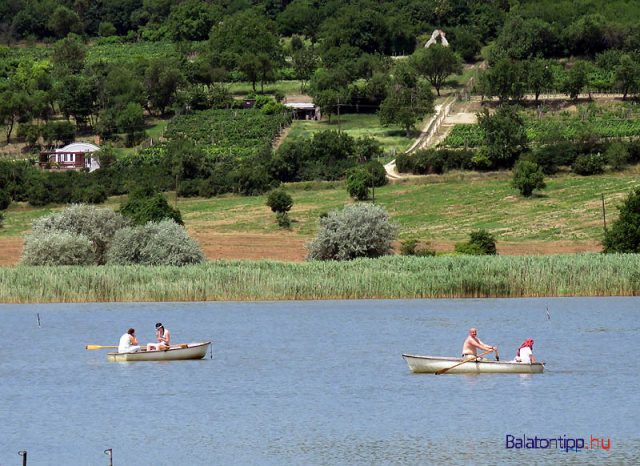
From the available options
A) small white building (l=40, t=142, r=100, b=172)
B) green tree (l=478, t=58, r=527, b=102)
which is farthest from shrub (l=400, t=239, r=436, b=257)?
green tree (l=478, t=58, r=527, b=102)

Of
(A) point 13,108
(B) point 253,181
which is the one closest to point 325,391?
(B) point 253,181

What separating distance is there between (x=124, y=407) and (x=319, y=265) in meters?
33.6

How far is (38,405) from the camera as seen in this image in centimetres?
5181

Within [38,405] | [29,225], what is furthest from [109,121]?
[38,405]

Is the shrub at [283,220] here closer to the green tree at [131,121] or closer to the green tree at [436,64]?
the green tree at [131,121]

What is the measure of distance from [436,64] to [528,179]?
59305 millimetres

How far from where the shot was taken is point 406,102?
168 metres

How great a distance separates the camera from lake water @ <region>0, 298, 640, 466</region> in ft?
143

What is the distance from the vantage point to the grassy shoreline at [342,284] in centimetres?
7712

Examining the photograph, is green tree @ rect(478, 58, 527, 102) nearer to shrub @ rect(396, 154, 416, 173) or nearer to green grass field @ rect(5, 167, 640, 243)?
shrub @ rect(396, 154, 416, 173)

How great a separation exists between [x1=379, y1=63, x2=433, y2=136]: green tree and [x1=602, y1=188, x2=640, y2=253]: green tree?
6734 centimetres

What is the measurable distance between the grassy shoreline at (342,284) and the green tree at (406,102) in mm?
85423

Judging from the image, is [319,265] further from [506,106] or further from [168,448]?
[506,106]

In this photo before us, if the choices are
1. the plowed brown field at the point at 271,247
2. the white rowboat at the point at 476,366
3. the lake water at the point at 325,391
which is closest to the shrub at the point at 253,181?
the plowed brown field at the point at 271,247
